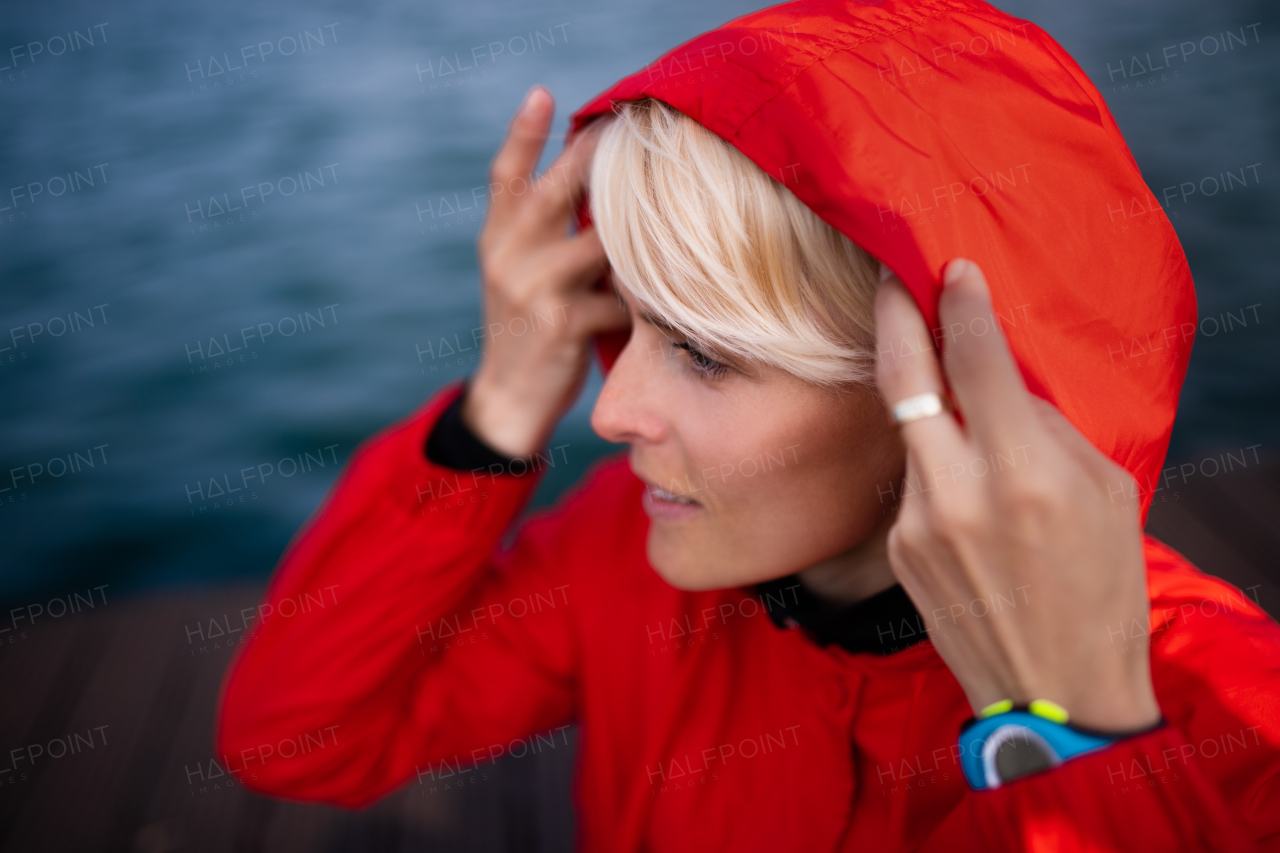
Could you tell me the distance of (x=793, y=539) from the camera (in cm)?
99

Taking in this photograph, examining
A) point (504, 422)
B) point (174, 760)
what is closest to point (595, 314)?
point (504, 422)

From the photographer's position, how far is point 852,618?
100 centimetres

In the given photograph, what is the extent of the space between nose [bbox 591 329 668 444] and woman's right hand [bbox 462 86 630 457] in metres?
0.20

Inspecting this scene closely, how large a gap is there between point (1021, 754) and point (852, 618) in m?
0.35

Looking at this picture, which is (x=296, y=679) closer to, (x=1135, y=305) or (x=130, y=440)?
(x=1135, y=305)

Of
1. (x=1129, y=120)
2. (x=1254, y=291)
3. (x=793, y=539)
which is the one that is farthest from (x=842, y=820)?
(x=1129, y=120)

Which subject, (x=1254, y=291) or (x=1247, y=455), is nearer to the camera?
(x=1247, y=455)

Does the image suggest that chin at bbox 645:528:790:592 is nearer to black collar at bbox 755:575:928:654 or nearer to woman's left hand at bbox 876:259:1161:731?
black collar at bbox 755:575:928:654

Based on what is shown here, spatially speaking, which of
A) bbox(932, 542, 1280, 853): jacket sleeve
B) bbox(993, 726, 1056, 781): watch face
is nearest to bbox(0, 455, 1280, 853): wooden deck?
bbox(932, 542, 1280, 853): jacket sleeve

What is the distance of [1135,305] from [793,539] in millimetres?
441

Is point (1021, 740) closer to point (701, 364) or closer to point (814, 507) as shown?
point (814, 507)

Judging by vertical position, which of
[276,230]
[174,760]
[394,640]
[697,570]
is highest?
[697,570]

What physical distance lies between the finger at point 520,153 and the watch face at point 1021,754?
91cm

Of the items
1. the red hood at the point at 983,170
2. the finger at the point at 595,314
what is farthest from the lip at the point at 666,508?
the red hood at the point at 983,170
